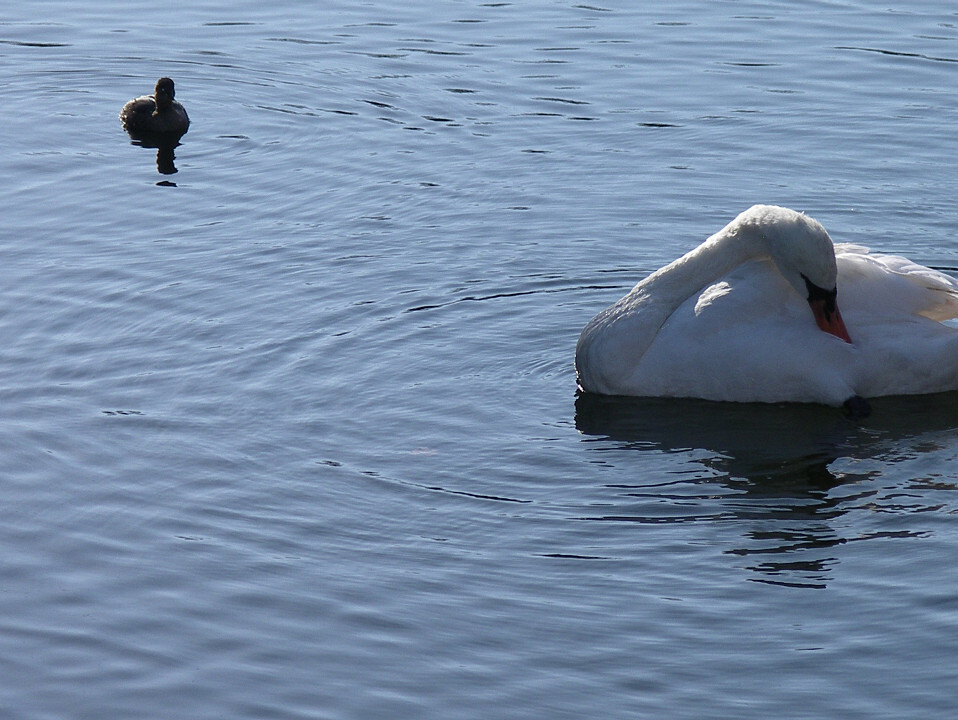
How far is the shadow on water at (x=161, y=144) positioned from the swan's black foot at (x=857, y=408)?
8016 millimetres

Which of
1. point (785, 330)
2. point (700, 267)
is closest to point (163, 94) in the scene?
point (700, 267)

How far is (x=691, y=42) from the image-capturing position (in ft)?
62.3

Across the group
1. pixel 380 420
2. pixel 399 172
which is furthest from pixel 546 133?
pixel 380 420

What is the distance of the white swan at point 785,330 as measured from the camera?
1027cm

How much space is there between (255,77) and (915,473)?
1103cm

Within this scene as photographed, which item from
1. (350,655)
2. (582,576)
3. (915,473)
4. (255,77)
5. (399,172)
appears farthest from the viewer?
(255,77)

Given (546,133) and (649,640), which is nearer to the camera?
(649,640)

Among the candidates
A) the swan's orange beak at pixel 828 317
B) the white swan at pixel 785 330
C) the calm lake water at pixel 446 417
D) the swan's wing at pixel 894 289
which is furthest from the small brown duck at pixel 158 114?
the swan's orange beak at pixel 828 317

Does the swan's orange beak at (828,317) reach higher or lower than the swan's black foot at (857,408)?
higher

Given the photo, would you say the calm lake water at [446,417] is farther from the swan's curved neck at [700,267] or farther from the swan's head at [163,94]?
the swan's curved neck at [700,267]

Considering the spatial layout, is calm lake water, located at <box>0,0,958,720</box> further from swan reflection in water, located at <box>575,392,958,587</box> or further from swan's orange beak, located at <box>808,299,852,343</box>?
swan's orange beak, located at <box>808,299,852,343</box>

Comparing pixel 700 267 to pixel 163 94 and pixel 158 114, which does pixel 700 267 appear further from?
pixel 163 94

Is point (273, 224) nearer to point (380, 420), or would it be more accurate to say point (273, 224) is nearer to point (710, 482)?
point (380, 420)

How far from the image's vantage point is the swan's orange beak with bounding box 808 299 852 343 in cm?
1027
